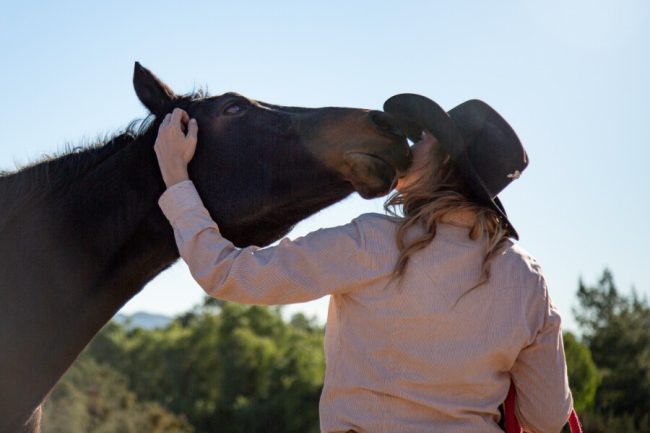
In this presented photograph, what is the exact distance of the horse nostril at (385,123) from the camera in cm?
332

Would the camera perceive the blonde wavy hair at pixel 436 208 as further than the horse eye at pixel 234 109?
No

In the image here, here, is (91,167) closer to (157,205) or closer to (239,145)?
(157,205)

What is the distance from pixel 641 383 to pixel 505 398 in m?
18.1

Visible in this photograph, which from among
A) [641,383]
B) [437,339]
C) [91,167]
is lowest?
[437,339]

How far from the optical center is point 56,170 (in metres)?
3.66

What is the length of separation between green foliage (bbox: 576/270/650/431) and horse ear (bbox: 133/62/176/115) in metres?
12.8

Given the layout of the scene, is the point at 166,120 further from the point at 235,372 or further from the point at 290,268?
the point at 235,372

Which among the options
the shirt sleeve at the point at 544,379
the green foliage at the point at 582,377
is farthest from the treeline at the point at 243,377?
the shirt sleeve at the point at 544,379

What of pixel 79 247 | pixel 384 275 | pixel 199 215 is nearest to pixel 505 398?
pixel 384 275

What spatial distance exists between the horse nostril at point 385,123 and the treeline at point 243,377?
479 inches

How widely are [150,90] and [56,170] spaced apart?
1.79ft

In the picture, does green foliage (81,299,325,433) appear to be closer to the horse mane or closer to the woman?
the horse mane

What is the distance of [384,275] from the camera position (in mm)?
2832

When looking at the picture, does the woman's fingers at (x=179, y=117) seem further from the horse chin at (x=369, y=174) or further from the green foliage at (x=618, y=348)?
the green foliage at (x=618, y=348)
